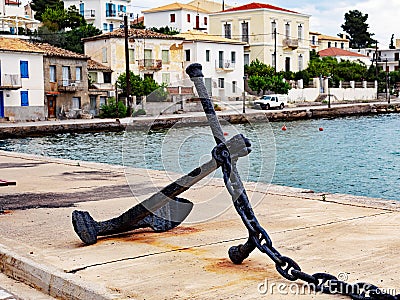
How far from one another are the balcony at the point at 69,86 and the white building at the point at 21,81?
1537mm

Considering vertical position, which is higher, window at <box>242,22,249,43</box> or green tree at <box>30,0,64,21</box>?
green tree at <box>30,0,64,21</box>

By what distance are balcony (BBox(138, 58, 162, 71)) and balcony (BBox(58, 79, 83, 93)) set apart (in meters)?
10.7

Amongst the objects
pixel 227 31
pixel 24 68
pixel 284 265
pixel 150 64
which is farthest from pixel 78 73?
pixel 284 265

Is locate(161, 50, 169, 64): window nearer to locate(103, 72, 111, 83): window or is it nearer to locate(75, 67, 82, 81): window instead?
locate(103, 72, 111, 83): window

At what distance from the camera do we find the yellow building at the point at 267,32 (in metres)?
75.1

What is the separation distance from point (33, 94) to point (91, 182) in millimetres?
35338

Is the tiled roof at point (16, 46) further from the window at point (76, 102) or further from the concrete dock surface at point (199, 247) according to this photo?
the concrete dock surface at point (199, 247)

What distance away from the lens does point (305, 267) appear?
608 cm

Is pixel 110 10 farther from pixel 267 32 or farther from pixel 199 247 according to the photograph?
pixel 199 247

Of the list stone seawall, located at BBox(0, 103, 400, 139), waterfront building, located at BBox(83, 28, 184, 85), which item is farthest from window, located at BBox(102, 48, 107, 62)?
stone seawall, located at BBox(0, 103, 400, 139)

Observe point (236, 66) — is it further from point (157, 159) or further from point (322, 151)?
point (157, 159)

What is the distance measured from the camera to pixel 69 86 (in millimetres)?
48656

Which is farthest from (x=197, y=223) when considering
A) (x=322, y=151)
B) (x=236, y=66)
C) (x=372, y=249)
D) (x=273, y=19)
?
(x=273, y=19)

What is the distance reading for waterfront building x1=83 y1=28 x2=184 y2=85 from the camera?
57688 millimetres
